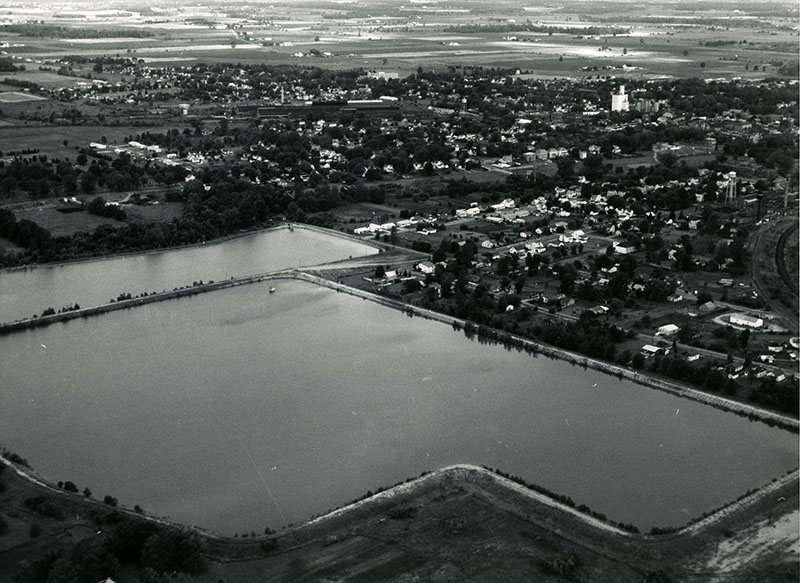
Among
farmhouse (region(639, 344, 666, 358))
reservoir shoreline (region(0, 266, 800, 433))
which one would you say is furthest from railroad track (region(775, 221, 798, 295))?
reservoir shoreline (region(0, 266, 800, 433))

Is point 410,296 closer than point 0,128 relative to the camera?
Yes

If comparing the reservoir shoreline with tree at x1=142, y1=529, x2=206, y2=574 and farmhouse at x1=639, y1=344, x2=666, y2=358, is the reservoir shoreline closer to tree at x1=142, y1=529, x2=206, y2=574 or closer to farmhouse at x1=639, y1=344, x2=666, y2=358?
farmhouse at x1=639, y1=344, x2=666, y2=358

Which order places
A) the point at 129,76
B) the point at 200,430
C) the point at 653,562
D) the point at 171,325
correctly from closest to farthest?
1. the point at 653,562
2. the point at 200,430
3. the point at 171,325
4. the point at 129,76

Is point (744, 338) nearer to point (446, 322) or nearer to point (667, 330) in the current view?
point (667, 330)

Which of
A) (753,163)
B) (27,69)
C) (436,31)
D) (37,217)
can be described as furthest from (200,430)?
(436,31)

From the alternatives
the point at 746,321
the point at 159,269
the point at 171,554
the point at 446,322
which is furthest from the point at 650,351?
the point at 159,269

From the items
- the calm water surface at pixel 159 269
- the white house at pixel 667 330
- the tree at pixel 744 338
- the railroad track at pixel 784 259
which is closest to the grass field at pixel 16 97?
the calm water surface at pixel 159 269

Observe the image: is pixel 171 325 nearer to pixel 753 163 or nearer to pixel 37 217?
pixel 37 217
